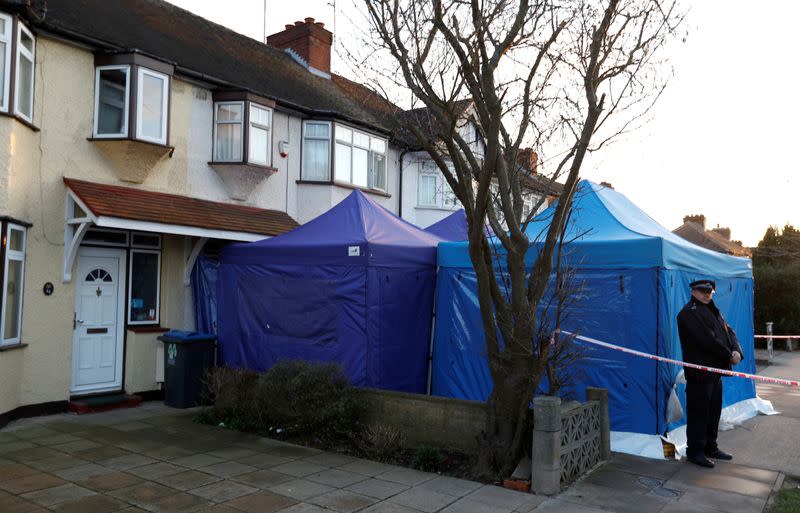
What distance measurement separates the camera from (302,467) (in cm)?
654

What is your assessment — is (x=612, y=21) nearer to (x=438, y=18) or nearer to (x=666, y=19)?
(x=666, y=19)

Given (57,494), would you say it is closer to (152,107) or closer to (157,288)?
(157,288)

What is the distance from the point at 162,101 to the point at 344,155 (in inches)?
178

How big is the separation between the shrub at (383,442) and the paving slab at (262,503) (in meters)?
1.59

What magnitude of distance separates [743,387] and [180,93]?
10.6 metres

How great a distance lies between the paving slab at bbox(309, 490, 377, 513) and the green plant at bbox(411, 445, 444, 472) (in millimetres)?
1056

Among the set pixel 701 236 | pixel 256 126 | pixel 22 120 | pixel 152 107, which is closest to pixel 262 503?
pixel 22 120

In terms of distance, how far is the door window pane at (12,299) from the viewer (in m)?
8.05

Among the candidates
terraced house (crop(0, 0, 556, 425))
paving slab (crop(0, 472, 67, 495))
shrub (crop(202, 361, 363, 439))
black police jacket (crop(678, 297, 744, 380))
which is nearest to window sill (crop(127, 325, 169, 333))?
terraced house (crop(0, 0, 556, 425))

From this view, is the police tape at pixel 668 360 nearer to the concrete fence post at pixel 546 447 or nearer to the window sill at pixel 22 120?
the concrete fence post at pixel 546 447

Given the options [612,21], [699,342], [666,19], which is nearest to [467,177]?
[612,21]

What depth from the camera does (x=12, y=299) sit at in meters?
8.24

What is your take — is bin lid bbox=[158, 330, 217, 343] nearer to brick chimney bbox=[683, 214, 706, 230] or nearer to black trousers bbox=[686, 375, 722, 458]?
black trousers bbox=[686, 375, 722, 458]

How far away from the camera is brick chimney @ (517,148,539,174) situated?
740cm
